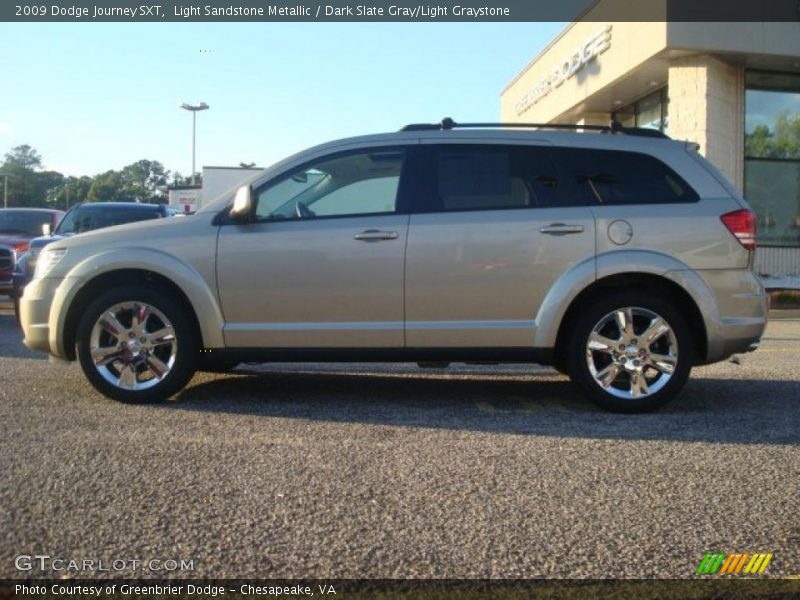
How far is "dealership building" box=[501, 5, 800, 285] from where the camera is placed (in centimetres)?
1777

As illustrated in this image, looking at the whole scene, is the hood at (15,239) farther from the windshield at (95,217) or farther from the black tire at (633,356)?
the black tire at (633,356)

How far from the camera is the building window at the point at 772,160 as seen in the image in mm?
19500

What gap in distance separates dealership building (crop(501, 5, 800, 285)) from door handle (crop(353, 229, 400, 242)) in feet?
47.6

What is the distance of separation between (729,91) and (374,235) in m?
16.3

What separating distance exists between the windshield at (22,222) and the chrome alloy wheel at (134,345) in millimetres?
9789

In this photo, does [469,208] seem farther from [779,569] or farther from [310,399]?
[779,569]

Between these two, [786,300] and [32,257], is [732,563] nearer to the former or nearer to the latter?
[32,257]

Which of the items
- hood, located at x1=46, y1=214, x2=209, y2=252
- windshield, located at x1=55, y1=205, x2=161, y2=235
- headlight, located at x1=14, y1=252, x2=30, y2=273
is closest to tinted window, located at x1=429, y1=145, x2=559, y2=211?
hood, located at x1=46, y1=214, x2=209, y2=252

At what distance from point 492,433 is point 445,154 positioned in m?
2.07

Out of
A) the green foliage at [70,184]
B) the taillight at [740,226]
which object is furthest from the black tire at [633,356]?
the green foliage at [70,184]

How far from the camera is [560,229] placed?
541 centimetres

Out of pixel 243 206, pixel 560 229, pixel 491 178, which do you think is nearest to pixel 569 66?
pixel 491 178

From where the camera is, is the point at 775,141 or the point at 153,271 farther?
the point at 775,141

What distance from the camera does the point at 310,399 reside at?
19.3 feet
